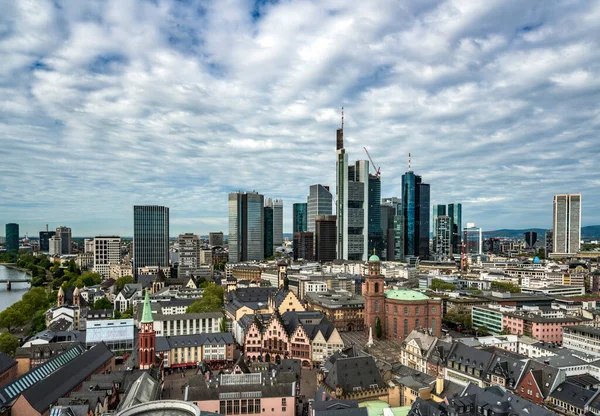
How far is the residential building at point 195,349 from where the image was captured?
76750 mm

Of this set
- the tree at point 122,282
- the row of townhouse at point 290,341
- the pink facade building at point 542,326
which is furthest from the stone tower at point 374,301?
the tree at point 122,282

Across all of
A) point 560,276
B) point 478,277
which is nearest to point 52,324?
point 478,277

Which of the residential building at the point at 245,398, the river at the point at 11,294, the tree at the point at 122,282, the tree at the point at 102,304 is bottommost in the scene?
the river at the point at 11,294

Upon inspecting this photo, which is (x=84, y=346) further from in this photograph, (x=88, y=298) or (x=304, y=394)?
(x=88, y=298)

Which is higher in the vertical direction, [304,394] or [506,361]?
[506,361]

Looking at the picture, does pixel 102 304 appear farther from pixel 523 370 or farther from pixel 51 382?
pixel 523 370

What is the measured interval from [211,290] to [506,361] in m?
88.6

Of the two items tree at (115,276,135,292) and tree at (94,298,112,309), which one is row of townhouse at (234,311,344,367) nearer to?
tree at (94,298,112,309)

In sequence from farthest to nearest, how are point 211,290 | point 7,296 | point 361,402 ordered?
point 7,296 → point 211,290 → point 361,402

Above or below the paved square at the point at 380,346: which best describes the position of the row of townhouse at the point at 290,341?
above

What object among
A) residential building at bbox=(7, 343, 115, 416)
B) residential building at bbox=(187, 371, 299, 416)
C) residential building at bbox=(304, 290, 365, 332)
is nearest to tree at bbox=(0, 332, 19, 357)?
residential building at bbox=(7, 343, 115, 416)

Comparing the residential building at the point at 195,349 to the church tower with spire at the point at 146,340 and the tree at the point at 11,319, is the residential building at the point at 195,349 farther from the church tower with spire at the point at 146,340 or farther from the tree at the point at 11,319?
the tree at the point at 11,319

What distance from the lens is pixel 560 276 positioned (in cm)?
16150

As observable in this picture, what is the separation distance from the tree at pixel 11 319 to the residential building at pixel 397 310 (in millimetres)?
78642
